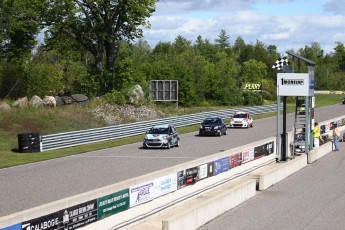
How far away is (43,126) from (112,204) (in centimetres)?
2882

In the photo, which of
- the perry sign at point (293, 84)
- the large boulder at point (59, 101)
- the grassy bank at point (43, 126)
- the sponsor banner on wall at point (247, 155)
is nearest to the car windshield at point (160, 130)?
the grassy bank at point (43, 126)

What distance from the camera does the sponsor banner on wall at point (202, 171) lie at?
17438mm

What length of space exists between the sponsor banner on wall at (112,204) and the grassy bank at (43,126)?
53.0 feet

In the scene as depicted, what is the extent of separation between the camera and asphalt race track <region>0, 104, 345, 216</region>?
18750 mm

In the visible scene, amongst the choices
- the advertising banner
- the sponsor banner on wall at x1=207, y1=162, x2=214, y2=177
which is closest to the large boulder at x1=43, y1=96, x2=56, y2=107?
the advertising banner

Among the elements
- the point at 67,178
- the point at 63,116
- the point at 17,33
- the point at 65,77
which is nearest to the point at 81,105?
the point at 63,116

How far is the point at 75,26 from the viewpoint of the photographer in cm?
5503

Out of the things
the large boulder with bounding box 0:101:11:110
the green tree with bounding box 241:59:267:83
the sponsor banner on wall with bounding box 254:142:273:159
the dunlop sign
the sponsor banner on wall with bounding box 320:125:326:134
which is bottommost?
the sponsor banner on wall with bounding box 320:125:326:134

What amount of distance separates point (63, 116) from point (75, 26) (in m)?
14.5

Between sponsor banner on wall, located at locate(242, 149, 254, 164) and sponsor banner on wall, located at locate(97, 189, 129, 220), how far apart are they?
1037 centimetres

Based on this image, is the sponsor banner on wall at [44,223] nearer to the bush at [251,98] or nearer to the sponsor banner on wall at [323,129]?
the sponsor banner on wall at [323,129]

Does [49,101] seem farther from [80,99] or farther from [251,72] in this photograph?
[251,72]

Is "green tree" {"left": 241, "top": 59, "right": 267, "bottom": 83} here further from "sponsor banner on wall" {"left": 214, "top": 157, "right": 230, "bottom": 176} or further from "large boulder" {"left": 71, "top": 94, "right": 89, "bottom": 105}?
"sponsor banner on wall" {"left": 214, "top": 157, "right": 230, "bottom": 176}

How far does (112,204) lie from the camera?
39.7ft
